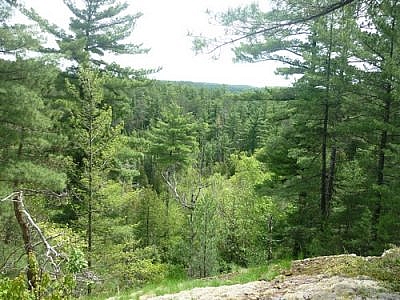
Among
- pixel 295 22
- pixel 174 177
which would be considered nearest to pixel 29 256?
pixel 295 22

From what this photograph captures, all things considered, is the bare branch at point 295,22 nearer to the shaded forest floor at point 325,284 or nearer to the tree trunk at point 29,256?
the tree trunk at point 29,256

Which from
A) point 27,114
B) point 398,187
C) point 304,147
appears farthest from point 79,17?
point 398,187

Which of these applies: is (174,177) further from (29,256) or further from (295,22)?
(29,256)

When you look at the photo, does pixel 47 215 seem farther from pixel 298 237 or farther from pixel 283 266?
pixel 283 266

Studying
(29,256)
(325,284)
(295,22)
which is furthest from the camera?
(295,22)

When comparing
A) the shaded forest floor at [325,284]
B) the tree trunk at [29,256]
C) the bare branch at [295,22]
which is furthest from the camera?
the bare branch at [295,22]

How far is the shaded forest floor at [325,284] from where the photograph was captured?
15.5 feet

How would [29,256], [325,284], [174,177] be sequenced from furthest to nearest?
[174,177] < [325,284] < [29,256]

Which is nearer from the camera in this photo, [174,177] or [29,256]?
[29,256]

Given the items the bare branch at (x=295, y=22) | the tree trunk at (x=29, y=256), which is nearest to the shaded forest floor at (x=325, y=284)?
the tree trunk at (x=29, y=256)

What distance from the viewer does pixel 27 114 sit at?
10719mm

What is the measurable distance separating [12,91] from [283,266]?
24.6 ft

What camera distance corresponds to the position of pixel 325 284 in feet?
16.7

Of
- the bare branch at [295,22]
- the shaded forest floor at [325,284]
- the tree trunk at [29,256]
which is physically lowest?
the shaded forest floor at [325,284]
